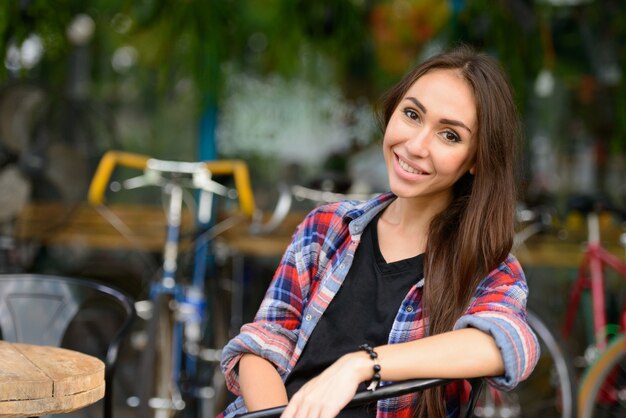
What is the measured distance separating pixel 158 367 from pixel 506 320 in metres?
2.36

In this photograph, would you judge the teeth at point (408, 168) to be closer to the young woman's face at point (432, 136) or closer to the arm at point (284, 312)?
the young woman's face at point (432, 136)

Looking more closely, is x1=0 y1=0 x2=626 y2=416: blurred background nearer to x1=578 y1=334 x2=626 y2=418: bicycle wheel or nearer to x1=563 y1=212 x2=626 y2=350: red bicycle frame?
x1=563 y1=212 x2=626 y2=350: red bicycle frame

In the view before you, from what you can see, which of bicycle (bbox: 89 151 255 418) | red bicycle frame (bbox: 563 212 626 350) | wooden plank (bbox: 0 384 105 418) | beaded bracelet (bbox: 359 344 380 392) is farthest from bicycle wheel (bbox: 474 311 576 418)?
wooden plank (bbox: 0 384 105 418)

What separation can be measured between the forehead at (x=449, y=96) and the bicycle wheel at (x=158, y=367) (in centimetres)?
205

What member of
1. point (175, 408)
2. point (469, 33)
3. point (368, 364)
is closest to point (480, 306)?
point (368, 364)

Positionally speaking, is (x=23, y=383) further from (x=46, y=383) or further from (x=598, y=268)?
(x=598, y=268)

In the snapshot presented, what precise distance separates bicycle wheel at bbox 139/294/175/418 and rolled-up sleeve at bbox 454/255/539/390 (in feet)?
6.81

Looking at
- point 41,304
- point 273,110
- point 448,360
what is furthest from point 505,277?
point 273,110

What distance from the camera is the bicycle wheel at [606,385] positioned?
3.89m

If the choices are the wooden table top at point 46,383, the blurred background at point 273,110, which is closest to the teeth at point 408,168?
the wooden table top at point 46,383

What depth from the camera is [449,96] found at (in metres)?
2.04

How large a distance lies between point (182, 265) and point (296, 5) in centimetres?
161

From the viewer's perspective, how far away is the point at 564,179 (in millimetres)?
5359

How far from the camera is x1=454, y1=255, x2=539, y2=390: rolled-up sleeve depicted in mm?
1838
